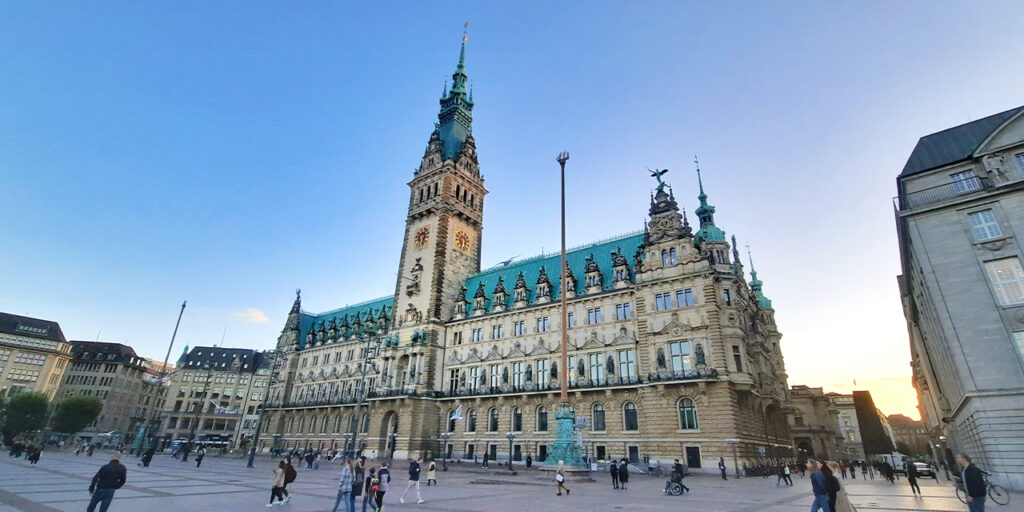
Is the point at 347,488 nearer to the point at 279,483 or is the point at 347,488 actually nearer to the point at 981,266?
the point at 279,483

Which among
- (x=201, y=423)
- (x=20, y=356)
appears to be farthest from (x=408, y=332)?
(x=20, y=356)

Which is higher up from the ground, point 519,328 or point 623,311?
point 623,311

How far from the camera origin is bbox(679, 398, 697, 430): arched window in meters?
41.3

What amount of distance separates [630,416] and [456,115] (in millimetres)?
54855

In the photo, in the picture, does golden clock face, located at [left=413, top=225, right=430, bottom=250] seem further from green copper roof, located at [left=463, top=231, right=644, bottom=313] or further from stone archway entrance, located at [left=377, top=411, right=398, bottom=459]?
stone archway entrance, located at [left=377, top=411, right=398, bottom=459]

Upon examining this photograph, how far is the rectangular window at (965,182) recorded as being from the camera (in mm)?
28522

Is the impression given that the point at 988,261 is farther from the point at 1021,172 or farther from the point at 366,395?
the point at 366,395

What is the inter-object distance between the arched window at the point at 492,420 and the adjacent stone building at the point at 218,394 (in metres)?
75.8

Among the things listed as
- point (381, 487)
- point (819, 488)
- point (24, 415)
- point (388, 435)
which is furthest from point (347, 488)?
point (24, 415)

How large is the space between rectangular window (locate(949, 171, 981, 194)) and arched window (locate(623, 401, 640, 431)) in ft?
95.1

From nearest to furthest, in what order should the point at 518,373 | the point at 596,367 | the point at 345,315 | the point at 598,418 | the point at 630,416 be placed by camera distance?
the point at 630,416
the point at 598,418
the point at 596,367
the point at 518,373
the point at 345,315

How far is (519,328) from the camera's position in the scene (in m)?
56.5

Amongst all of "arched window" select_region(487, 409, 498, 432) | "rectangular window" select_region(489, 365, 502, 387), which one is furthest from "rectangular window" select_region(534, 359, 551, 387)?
"arched window" select_region(487, 409, 498, 432)

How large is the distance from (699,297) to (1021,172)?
2226 centimetres
